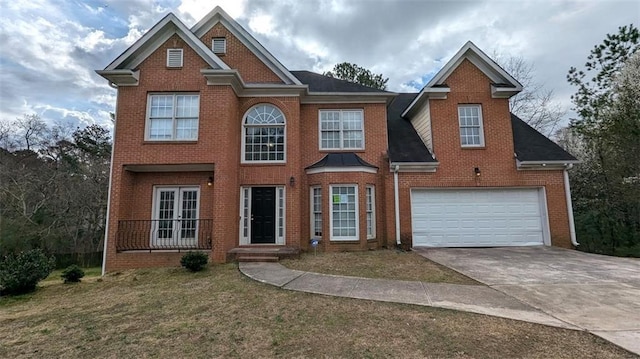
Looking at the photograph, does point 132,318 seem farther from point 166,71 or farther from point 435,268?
point 166,71

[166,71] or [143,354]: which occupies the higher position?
[166,71]

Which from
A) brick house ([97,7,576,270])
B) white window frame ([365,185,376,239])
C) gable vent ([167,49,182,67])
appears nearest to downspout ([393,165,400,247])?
brick house ([97,7,576,270])

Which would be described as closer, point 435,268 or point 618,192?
point 435,268

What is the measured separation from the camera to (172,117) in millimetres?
10805

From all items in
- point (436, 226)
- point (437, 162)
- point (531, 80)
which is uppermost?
point (531, 80)

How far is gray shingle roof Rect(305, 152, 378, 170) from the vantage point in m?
11.8

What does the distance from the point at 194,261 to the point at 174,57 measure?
283 inches

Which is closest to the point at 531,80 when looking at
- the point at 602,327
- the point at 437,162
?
the point at 437,162

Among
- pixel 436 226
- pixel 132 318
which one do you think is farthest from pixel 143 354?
pixel 436 226

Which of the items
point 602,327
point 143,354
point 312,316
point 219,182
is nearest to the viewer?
point 143,354

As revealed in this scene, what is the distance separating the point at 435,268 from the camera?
334 inches

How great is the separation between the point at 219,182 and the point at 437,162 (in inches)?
329

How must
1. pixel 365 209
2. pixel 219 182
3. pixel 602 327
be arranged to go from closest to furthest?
pixel 602 327, pixel 219 182, pixel 365 209

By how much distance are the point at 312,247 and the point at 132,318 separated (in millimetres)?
6998
